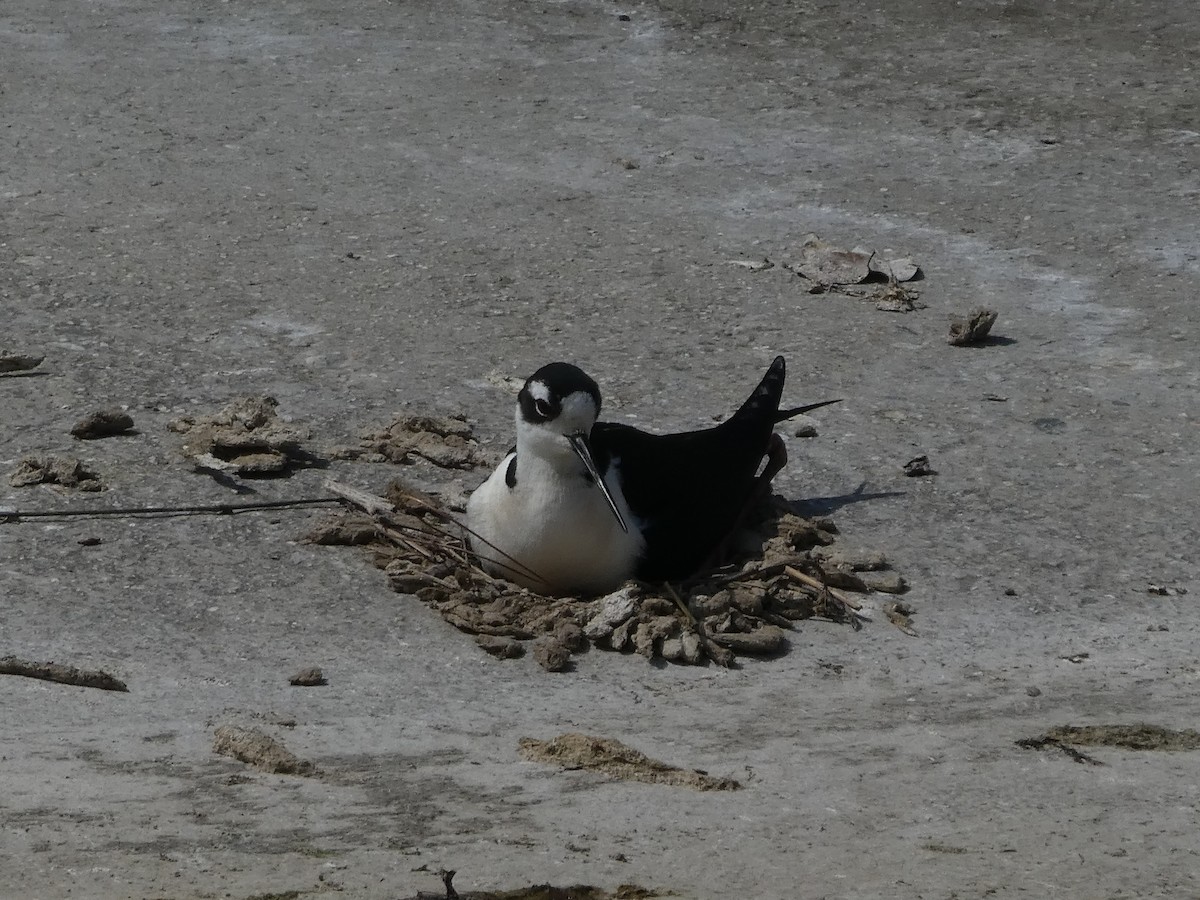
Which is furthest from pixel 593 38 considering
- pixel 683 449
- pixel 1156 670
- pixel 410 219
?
pixel 1156 670

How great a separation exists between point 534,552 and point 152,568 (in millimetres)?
1343

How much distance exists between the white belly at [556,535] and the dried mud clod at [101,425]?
5.98ft

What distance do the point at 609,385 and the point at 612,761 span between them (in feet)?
11.4

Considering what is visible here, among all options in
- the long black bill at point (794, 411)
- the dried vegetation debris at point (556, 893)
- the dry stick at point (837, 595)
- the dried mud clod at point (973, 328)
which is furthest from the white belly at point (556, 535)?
the dried mud clod at point (973, 328)

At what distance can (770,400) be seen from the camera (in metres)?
6.79

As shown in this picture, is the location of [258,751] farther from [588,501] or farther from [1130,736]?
[1130,736]

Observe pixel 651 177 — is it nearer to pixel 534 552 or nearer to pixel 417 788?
pixel 534 552

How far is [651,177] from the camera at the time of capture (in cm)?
1059

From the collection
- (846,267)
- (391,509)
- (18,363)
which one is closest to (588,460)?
(391,509)

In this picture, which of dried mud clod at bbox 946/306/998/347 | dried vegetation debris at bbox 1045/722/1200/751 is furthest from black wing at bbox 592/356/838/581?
dried mud clod at bbox 946/306/998/347

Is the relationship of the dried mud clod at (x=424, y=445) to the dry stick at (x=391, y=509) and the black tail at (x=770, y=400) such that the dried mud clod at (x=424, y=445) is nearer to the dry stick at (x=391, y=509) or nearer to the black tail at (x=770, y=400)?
the dry stick at (x=391, y=509)

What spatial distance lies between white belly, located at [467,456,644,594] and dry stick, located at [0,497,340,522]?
865 millimetres

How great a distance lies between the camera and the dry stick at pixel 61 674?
200 inches

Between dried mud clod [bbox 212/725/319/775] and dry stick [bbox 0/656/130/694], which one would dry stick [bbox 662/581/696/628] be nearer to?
dried mud clod [bbox 212/725/319/775]
